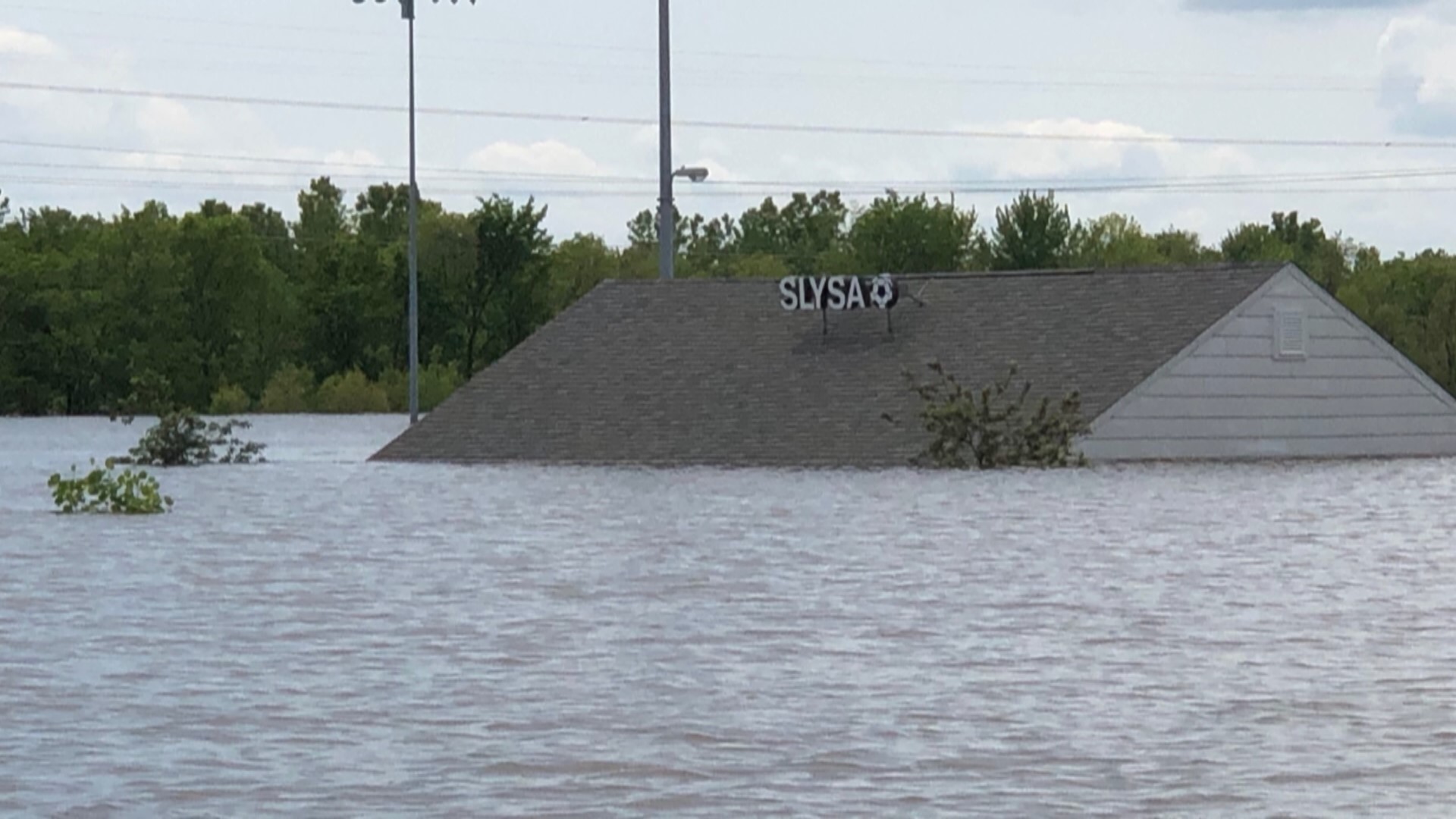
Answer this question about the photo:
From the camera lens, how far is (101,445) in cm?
7300

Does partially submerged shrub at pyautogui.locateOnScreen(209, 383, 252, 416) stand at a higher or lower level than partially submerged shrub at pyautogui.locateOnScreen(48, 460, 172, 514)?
higher

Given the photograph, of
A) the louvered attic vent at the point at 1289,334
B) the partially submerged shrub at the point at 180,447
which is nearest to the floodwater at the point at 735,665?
the louvered attic vent at the point at 1289,334

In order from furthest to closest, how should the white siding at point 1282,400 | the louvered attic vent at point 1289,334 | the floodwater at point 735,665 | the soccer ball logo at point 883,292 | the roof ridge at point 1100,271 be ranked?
the soccer ball logo at point 883,292 < the roof ridge at point 1100,271 < the louvered attic vent at point 1289,334 < the white siding at point 1282,400 < the floodwater at point 735,665

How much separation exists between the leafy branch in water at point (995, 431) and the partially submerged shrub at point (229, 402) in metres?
58.9

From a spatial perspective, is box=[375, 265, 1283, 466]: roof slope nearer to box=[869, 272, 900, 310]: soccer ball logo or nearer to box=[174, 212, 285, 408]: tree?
box=[869, 272, 900, 310]: soccer ball logo

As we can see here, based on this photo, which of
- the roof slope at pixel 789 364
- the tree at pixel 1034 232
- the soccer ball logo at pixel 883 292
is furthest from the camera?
the tree at pixel 1034 232

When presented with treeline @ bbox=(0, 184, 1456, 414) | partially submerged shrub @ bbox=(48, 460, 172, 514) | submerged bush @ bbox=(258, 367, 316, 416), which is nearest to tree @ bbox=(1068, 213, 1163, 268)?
treeline @ bbox=(0, 184, 1456, 414)

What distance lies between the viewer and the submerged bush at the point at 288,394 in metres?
111

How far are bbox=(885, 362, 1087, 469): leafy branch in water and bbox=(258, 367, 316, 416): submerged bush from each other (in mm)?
60925

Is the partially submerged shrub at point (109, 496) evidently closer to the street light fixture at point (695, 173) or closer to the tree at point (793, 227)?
the street light fixture at point (695, 173)

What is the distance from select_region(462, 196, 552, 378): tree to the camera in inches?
4670

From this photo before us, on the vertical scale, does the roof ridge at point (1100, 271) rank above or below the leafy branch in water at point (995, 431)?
above

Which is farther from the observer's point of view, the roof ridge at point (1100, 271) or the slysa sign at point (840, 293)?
the slysa sign at point (840, 293)

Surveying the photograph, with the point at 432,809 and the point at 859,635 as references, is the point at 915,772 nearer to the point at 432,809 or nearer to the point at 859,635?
the point at 432,809
